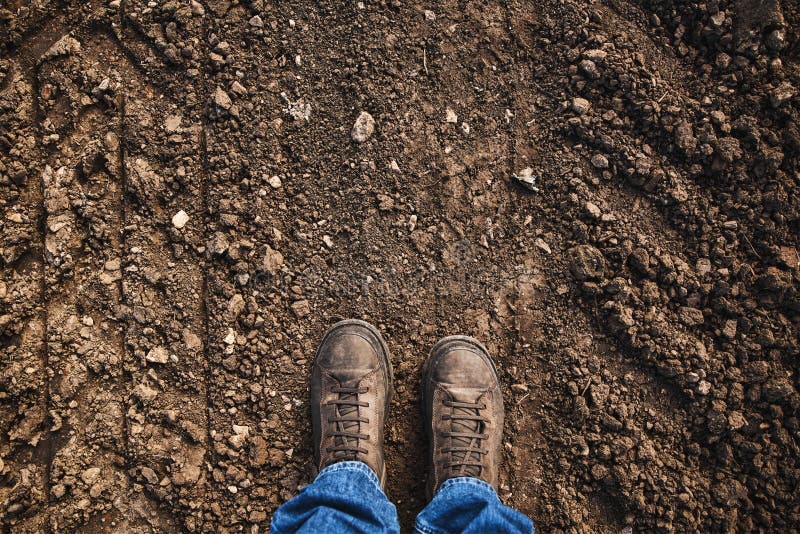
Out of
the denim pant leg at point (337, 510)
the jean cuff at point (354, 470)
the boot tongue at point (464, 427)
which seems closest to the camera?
the denim pant leg at point (337, 510)

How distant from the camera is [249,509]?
188 cm

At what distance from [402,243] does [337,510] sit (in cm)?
110

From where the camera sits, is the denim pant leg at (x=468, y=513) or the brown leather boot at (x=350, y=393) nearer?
the denim pant leg at (x=468, y=513)

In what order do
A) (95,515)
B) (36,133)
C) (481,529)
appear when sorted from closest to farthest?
1. (481,529)
2. (95,515)
3. (36,133)

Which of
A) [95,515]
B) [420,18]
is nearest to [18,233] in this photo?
[95,515]

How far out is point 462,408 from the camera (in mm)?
2008

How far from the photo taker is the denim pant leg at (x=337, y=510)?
1.61m

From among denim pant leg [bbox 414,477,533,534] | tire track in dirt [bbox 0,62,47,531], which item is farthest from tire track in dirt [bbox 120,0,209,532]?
denim pant leg [bbox 414,477,533,534]

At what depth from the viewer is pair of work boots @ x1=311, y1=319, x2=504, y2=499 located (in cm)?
194

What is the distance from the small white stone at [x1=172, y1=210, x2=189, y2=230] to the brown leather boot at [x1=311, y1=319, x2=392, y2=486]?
2.64 ft

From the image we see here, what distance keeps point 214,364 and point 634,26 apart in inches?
96.2

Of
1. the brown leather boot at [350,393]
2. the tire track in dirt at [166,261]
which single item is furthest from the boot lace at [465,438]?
the tire track in dirt at [166,261]

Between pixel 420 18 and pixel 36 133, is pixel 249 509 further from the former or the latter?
pixel 420 18

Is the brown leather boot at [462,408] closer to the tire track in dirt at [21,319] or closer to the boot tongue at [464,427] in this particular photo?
the boot tongue at [464,427]
